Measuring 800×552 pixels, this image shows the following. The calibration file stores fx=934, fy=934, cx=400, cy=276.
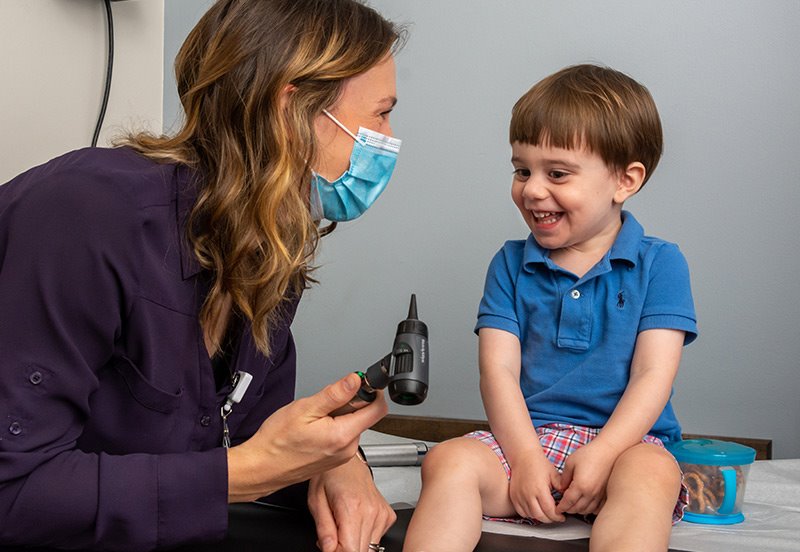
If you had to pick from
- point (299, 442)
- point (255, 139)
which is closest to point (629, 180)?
point (255, 139)

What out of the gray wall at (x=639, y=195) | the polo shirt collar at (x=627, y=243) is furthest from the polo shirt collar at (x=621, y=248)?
the gray wall at (x=639, y=195)

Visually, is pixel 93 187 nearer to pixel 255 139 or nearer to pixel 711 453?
pixel 255 139

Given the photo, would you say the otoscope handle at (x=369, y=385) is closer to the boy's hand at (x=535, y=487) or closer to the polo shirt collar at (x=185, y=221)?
the polo shirt collar at (x=185, y=221)

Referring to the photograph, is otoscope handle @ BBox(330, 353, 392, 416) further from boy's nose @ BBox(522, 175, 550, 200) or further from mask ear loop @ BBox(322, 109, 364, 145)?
boy's nose @ BBox(522, 175, 550, 200)

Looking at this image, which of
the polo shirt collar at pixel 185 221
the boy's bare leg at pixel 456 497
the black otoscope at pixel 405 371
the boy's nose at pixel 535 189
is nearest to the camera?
the black otoscope at pixel 405 371

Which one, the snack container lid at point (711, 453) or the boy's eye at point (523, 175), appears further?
the boy's eye at point (523, 175)

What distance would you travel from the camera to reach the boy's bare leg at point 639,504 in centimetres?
123

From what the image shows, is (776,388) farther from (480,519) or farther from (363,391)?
(363,391)

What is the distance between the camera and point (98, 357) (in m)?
1.06

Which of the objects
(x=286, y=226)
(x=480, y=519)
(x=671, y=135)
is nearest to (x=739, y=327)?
(x=671, y=135)

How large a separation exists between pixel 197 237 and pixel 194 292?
0.07 m

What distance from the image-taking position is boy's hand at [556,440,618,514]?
1.40 meters

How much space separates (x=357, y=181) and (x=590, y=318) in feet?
1.76

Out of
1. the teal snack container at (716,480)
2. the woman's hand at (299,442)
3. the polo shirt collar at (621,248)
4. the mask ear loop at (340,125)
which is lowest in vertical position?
the teal snack container at (716,480)
